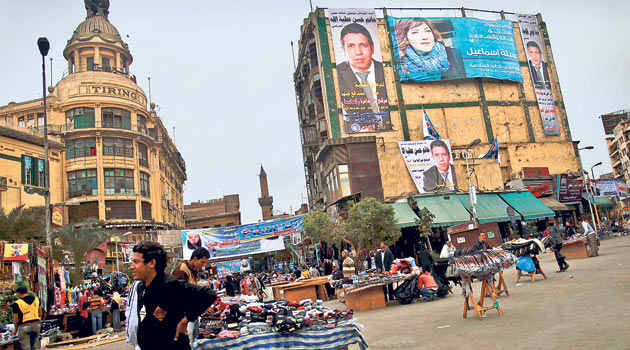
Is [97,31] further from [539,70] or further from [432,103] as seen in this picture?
[539,70]

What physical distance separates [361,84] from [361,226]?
14815mm

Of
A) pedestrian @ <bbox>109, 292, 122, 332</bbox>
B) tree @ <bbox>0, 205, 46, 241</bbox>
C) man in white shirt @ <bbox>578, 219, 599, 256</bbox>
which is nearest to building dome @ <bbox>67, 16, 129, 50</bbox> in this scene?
tree @ <bbox>0, 205, 46, 241</bbox>

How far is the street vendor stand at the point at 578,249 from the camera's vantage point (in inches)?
715

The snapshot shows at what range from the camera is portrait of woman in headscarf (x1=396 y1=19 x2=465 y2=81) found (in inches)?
1511

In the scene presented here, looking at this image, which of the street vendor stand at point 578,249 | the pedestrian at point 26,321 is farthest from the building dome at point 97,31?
the street vendor stand at point 578,249

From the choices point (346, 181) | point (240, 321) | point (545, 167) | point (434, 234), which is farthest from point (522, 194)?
point (240, 321)

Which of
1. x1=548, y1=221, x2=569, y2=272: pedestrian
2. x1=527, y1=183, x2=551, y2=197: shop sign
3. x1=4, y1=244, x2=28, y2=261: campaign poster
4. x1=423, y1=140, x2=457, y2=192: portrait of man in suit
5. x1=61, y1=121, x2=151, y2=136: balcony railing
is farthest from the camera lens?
x1=61, y1=121, x2=151, y2=136: balcony railing

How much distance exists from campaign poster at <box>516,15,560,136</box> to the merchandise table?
40152 millimetres

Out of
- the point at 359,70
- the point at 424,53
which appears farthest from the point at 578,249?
the point at 424,53

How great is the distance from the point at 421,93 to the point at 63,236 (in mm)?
28217

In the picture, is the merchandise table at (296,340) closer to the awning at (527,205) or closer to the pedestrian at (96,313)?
the pedestrian at (96,313)

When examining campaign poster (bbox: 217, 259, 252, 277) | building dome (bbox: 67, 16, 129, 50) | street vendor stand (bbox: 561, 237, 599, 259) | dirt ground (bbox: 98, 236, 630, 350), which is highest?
building dome (bbox: 67, 16, 129, 50)

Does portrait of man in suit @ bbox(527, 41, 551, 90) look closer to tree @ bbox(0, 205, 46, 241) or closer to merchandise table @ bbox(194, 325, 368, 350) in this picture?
tree @ bbox(0, 205, 46, 241)

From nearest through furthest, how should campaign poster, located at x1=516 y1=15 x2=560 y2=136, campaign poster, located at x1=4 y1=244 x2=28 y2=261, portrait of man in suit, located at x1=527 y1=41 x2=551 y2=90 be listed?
campaign poster, located at x1=4 y1=244 x2=28 y2=261 → campaign poster, located at x1=516 y1=15 x2=560 y2=136 → portrait of man in suit, located at x1=527 y1=41 x2=551 y2=90
